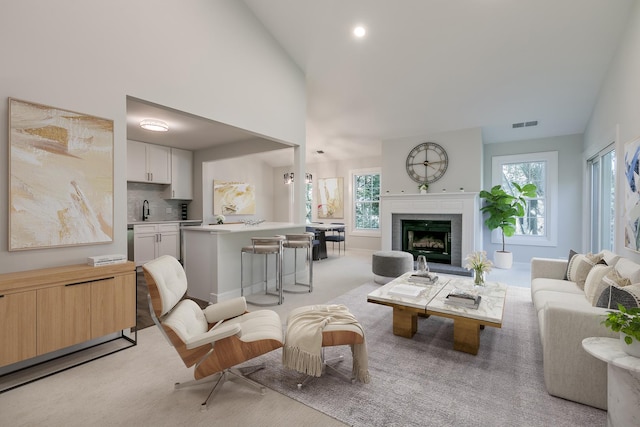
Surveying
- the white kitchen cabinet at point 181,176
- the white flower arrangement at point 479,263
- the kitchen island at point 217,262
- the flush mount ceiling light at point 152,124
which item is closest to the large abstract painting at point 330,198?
the white kitchen cabinet at point 181,176

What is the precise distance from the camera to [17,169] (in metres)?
2.22

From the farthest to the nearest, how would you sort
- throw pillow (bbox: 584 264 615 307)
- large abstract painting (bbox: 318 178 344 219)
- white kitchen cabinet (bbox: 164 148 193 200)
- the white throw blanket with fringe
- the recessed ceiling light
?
large abstract painting (bbox: 318 178 344 219), white kitchen cabinet (bbox: 164 148 193 200), the recessed ceiling light, throw pillow (bbox: 584 264 615 307), the white throw blanket with fringe

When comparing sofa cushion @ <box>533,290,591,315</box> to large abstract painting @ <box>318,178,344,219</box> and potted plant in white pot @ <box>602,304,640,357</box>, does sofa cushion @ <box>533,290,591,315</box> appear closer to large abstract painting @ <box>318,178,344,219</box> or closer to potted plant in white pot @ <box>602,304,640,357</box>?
potted plant in white pot @ <box>602,304,640,357</box>

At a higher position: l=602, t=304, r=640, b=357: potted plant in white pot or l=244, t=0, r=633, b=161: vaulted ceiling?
l=244, t=0, r=633, b=161: vaulted ceiling

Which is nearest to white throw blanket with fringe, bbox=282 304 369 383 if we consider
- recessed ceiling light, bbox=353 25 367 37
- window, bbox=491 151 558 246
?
recessed ceiling light, bbox=353 25 367 37

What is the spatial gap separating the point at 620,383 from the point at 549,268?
255 cm

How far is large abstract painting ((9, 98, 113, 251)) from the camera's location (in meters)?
2.23

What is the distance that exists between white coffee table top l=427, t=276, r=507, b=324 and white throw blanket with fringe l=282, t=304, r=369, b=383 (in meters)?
0.83

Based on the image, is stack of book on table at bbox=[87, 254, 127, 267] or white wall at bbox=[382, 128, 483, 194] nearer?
stack of book on table at bbox=[87, 254, 127, 267]

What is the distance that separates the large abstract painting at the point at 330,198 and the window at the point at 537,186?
3861 mm

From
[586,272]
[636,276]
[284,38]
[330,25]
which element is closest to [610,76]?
[586,272]

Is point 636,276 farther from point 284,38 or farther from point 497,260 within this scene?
point 284,38

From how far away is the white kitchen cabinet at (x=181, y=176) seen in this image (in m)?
6.69

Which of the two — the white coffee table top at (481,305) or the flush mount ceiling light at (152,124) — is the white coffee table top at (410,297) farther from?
the flush mount ceiling light at (152,124)
